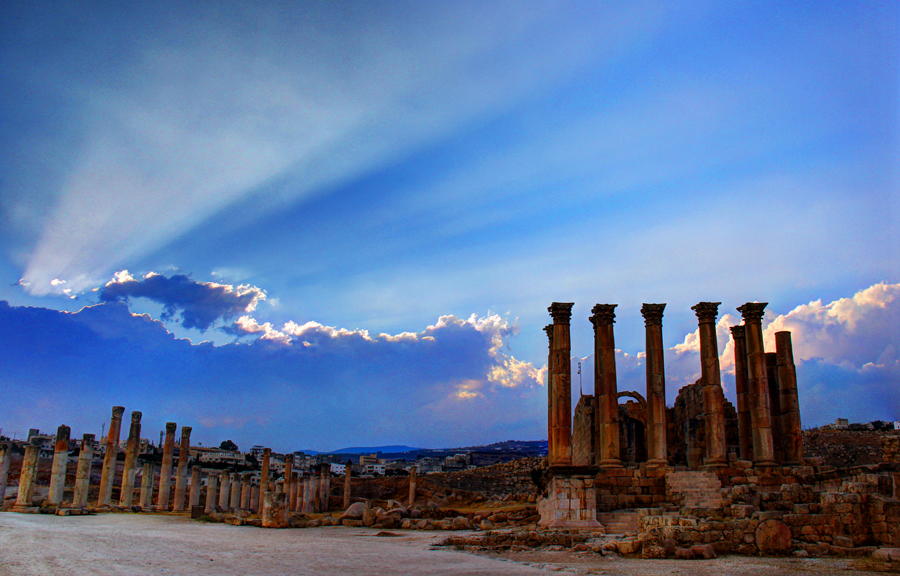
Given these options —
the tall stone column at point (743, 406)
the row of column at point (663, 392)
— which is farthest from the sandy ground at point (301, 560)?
the tall stone column at point (743, 406)

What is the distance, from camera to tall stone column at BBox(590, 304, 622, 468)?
25.7m

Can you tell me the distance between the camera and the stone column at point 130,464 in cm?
3653

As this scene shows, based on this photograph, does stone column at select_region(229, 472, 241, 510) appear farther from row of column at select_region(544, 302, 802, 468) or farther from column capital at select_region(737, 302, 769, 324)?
column capital at select_region(737, 302, 769, 324)

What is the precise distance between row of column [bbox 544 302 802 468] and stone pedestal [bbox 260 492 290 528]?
37.8 feet

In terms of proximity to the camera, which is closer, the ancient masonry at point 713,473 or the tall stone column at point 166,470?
the ancient masonry at point 713,473

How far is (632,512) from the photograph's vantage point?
73.7 feet

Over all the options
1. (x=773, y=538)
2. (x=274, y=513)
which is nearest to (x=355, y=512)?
(x=274, y=513)

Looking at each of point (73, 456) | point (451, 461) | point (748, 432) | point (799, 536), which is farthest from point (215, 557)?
point (451, 461)

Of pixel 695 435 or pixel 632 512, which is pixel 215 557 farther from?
pixel 695 435

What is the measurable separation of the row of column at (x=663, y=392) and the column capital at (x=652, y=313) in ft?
0.15

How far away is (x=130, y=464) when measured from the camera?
122 ft

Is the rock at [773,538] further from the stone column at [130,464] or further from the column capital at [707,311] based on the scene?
the stone column at [130,464]

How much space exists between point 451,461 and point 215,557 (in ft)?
379

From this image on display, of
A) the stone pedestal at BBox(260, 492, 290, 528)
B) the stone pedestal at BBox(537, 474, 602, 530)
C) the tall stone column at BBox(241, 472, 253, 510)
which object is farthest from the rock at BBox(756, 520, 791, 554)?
the tall stone column at BBox(241, 472, 253, 510)
